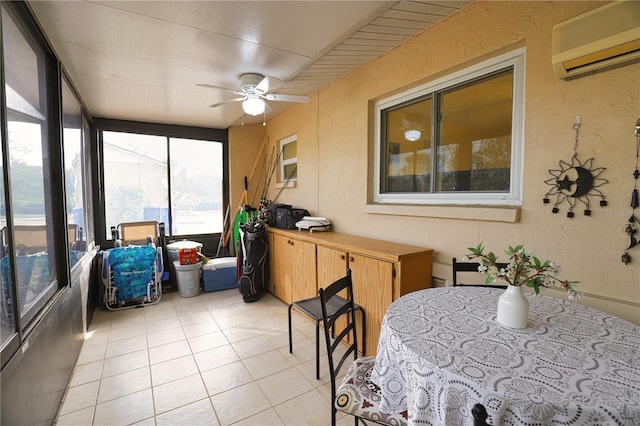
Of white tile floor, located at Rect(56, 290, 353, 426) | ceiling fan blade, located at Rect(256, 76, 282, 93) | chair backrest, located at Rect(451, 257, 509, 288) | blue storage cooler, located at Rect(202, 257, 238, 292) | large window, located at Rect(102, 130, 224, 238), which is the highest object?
ceiling fan blade, located at Rect(256, 76, 282, 93)

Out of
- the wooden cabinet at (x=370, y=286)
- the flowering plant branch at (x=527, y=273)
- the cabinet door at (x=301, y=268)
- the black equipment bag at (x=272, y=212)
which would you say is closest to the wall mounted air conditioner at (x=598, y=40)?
the flowering plant branch at (x=527, y=273)

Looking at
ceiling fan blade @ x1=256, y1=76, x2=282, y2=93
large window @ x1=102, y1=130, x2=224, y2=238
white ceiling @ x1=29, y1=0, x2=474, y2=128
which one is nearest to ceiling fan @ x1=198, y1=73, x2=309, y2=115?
ceiling fan blade @ x1=256, y1=76, x2=282, y2=93

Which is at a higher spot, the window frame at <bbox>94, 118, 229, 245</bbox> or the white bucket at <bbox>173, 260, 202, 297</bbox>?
the window frame at <bbox>94, 118, 229, 245</bbox>

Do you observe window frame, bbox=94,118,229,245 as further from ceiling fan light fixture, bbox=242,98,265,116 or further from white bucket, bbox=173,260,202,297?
ceiling fan light fixture, bbox=242,98,265,116

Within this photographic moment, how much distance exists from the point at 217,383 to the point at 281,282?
1646 mm

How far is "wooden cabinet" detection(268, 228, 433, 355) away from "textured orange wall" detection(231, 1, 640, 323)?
0.24 meters

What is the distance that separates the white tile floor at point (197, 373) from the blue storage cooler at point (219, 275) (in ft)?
2.50

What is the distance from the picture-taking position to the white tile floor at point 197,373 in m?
1.83

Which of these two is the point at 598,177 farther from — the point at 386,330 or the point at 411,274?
the point at 386,330

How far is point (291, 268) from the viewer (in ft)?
11.3

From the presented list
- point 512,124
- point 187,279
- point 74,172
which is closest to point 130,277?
point 187,279

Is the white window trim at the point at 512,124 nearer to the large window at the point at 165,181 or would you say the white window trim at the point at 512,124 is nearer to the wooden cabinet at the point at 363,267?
the wooden cabinet at the point at 363,267

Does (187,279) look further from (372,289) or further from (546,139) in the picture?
(546,139)

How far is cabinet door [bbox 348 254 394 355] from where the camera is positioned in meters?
2.21
